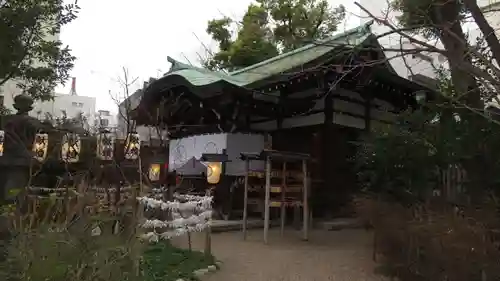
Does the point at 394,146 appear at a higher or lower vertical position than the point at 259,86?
lower

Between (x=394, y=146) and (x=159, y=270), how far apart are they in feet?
12.4

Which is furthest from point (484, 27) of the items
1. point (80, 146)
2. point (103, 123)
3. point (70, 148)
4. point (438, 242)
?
point (103, 123)

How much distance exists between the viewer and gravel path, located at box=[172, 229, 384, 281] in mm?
5840

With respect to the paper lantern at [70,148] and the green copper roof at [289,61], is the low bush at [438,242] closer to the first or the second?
the green copper roof at [289,61]

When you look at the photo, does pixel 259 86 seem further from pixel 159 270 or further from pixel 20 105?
pixel 159 270

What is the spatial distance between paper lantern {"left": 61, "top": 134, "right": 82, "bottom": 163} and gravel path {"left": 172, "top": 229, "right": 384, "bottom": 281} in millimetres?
2938

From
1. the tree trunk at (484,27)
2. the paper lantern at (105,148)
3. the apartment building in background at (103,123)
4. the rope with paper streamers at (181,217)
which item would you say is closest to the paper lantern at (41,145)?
the paper lantern at (105,148)

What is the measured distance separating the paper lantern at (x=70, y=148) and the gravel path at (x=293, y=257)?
9.64 ft

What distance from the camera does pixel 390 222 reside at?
18.5 ft

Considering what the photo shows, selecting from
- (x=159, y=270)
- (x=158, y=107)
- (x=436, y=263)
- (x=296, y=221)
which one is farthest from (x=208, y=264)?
(x=158, y=107)

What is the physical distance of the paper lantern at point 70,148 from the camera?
28.5ft

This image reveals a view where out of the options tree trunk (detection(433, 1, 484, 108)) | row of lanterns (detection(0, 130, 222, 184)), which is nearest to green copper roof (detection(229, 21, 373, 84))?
row of lanterns (detection(0, 130, 222, 184))

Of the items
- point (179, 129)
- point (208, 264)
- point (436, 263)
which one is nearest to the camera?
point (436, 263)

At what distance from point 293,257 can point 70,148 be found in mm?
5066
